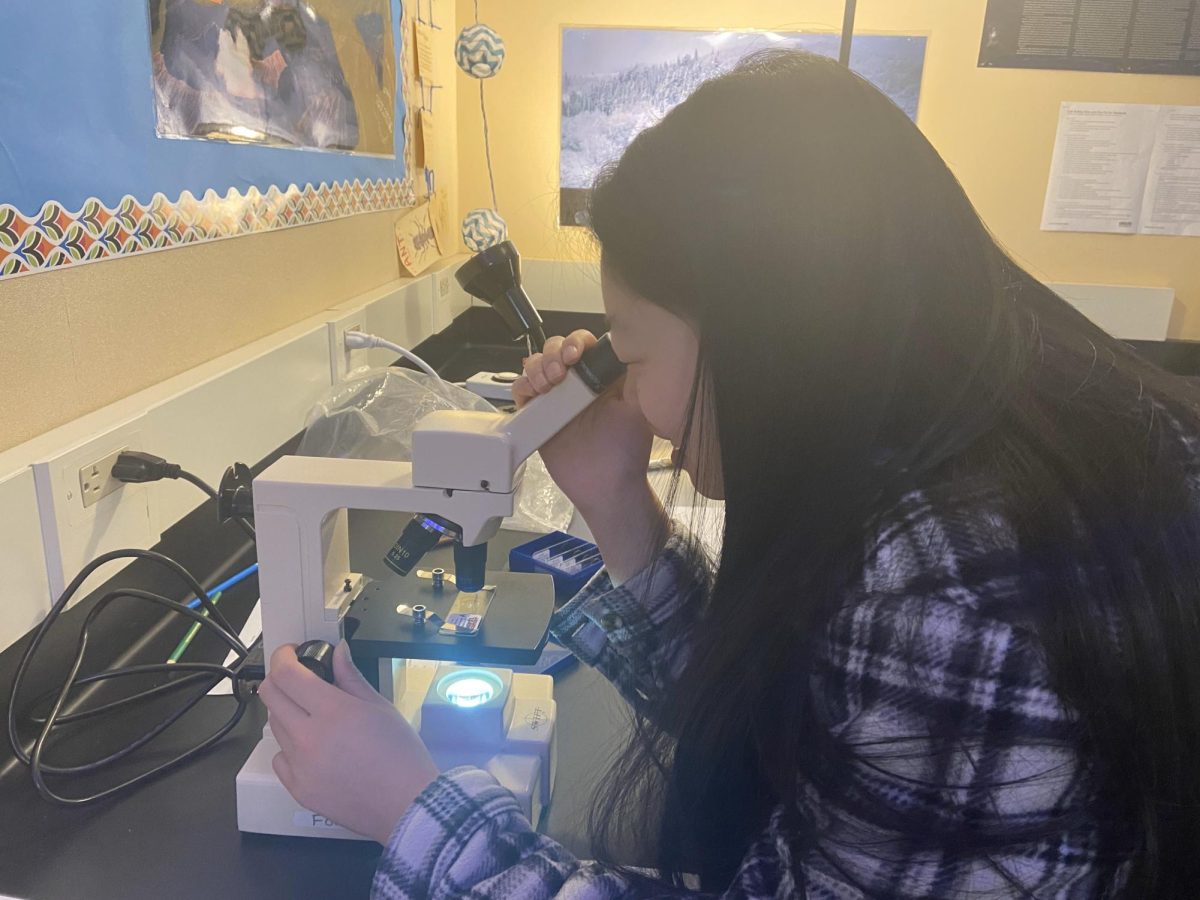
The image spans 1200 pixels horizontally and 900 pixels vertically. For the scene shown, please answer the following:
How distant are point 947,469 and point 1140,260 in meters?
2.22

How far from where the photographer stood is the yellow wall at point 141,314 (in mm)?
760

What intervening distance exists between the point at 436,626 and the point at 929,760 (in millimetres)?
351

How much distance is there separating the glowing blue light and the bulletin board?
0.47 metres

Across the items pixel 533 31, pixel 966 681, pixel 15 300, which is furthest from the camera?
pixel 533 31

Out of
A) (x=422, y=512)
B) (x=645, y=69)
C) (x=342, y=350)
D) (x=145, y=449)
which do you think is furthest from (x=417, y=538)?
(x=645, y=69)

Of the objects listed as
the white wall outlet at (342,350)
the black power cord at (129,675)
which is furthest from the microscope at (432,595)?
the white wall outlet at (342,350)

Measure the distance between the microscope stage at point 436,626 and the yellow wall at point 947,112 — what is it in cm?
161

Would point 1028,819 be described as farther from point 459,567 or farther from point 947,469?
point 459,567

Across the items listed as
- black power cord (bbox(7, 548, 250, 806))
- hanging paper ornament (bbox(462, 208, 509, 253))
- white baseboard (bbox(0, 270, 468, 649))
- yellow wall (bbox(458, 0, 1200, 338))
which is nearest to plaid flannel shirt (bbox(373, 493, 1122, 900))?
black power cord (bbox(7, 548, 250, 806))

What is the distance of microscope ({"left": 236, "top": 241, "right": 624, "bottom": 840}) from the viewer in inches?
24.7

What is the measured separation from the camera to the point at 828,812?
19.1 inches

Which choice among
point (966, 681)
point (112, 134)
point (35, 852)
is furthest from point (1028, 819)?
point (112, 134)

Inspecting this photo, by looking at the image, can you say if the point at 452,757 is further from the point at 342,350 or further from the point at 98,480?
the point at 342,350

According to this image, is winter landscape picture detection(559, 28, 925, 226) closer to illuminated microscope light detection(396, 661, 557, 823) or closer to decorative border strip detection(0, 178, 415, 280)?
decorative border strip detection(0, 178, 415, 280)
